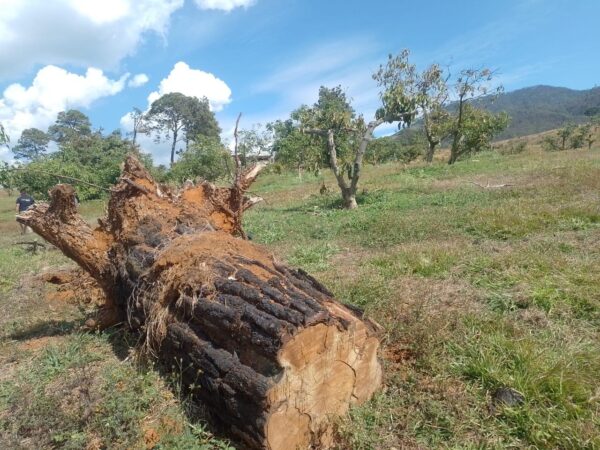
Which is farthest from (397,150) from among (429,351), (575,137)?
(429,351)

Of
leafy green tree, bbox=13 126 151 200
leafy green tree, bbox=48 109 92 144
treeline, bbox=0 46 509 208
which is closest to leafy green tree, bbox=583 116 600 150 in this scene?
treeline, bbox=0 46 509 208

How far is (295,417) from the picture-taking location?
109 inches

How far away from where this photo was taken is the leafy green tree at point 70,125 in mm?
53969

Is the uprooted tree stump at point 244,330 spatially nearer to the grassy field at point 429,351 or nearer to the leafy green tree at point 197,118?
the grassy field at point 429,351

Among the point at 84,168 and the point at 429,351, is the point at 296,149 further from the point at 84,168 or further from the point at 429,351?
the point at 429,351

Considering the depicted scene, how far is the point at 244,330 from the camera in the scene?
2.96 meters

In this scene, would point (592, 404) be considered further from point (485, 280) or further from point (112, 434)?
point (112, 434)

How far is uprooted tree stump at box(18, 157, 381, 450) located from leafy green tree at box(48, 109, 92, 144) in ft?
184

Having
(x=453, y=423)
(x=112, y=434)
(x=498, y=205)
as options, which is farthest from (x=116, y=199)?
(x=498, y=205)

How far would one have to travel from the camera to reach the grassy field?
9.11 ft

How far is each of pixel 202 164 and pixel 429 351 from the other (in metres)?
27.2

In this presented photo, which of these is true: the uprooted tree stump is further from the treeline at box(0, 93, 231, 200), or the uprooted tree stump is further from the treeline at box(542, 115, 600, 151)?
the treeline at box(542, 115, 600, 151)

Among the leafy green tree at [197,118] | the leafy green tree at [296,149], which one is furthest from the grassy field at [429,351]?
the leafy green tree at [197,118]

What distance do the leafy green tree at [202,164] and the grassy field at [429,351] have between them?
847 inches
